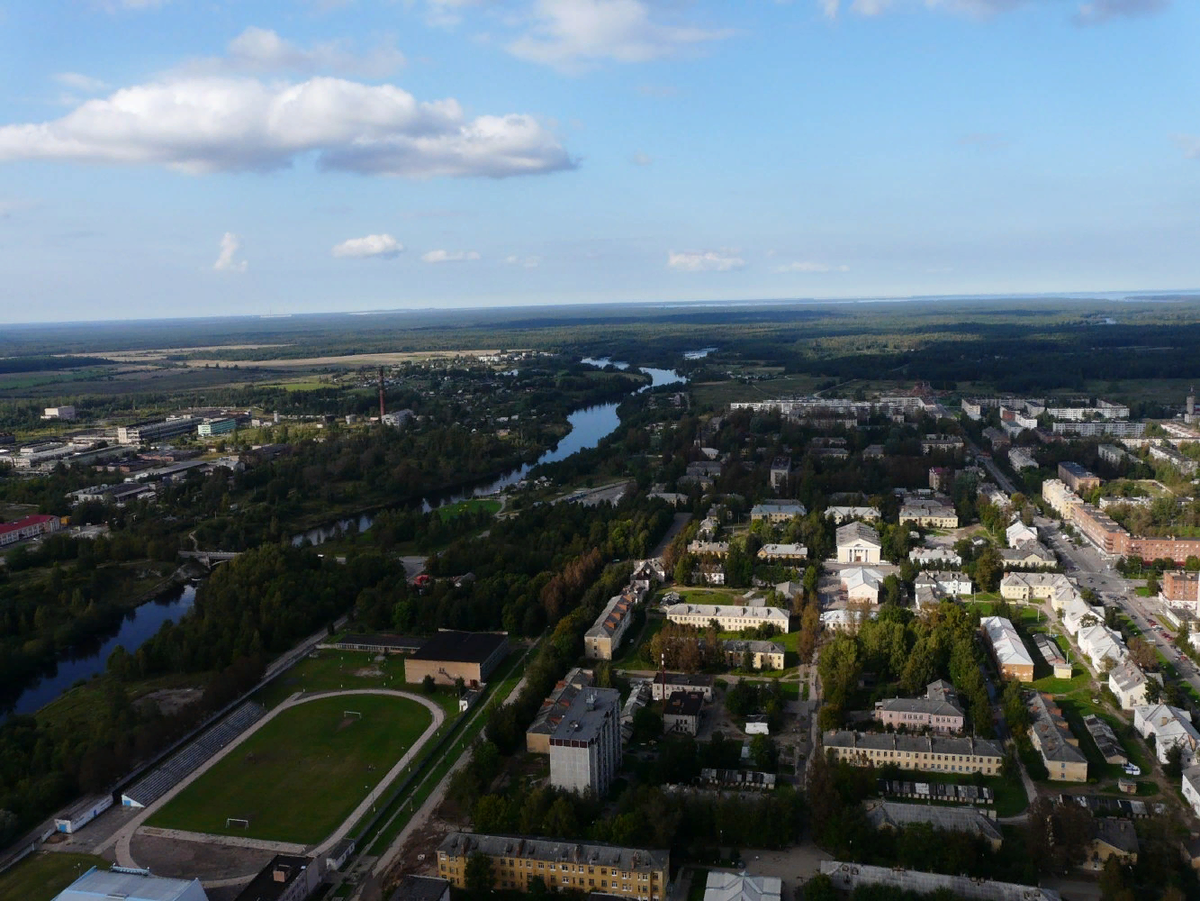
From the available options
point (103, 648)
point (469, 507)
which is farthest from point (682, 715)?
point (469, 507)

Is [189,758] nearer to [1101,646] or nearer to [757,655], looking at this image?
[757,655]

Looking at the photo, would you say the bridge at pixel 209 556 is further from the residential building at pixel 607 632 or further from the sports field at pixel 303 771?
the residential building at pixel 607 632

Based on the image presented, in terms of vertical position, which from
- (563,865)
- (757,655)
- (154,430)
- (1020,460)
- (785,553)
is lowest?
(563,865)

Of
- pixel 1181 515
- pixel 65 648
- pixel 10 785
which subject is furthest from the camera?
pixel 1181 515

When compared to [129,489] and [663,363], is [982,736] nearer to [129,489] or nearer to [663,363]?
[129,489]

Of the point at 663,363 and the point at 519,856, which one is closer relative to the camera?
the point at 519,856

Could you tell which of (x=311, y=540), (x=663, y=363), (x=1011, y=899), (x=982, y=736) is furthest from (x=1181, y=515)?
(x=663, y=363)
